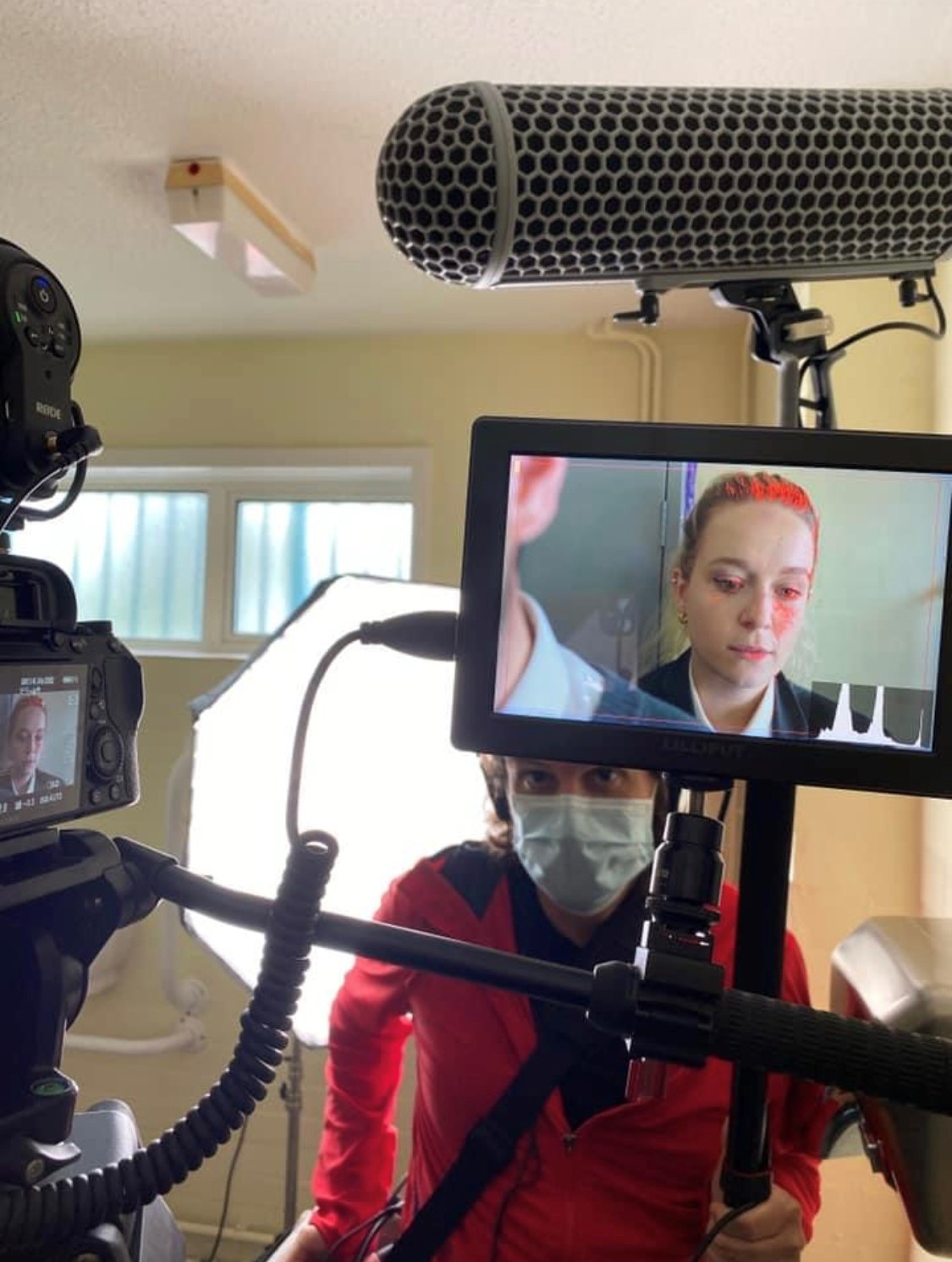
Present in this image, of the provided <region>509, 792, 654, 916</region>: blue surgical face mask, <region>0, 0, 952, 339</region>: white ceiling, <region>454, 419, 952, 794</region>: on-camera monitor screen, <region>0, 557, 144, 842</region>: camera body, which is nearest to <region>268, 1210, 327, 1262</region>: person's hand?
<region>509, 792, 654, 916</region>: blue surgical face mask

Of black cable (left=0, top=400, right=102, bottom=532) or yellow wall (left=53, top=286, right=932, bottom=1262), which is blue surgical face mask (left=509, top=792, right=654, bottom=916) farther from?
yellow wall (left=53, top=286, right=932, bottom=1262)

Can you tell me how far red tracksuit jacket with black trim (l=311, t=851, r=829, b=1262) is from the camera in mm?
912

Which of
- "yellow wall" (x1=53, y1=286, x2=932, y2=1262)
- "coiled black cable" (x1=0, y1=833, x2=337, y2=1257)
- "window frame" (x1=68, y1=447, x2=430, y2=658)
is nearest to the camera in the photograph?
"coiled black cable" (x1=0, y1=833, x2=337, y2=1257)

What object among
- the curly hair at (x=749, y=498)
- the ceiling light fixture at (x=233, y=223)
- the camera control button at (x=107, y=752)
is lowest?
the camera control button at (x=107, y=752)

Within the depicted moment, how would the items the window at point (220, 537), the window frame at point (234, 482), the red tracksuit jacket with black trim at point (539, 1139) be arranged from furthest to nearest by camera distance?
the window at point (220, 537) → the window frame at point (234, 482) → the red tracksuit jacket with black trim at point (539, 1139)

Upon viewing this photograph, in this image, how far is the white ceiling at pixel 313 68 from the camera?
3.93 ft

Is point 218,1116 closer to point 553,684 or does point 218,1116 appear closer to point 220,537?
point 553,684

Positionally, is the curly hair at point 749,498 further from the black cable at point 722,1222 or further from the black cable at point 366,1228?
the black cable at point 366,1228

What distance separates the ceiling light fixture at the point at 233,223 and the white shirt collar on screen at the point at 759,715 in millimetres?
1426

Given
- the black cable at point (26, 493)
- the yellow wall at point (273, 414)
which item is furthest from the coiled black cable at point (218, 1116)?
the yellow wall at point (273, 414)

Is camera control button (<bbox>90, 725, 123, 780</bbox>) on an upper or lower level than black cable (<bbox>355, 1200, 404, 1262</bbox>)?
upper

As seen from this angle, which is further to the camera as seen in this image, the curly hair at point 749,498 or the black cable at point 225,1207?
the black cable at point 225,1207

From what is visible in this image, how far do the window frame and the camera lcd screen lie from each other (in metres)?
1.81

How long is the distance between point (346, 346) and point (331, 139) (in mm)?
883
